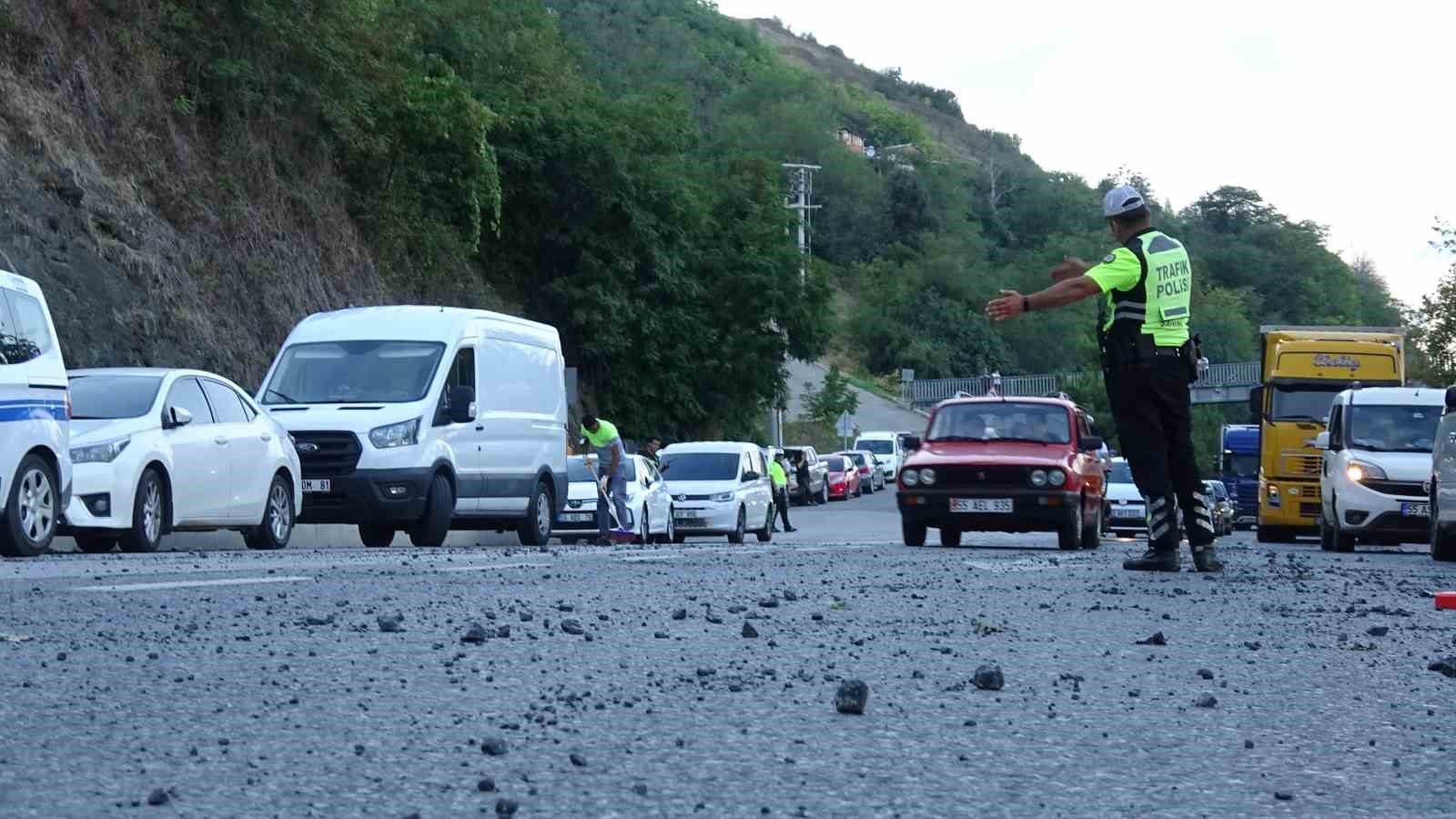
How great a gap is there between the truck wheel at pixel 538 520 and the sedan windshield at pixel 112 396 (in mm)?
6272

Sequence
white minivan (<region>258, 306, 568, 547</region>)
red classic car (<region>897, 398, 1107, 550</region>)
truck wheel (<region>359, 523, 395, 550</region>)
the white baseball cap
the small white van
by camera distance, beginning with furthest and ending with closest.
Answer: truck wheel (<region>359, 523, 395, 550</region>)
red classic car (<region>897, 398, 1107, 550</region>)
white minivan (<region>258, 306, 568, 547</region>)
the small white van
the white baseball cap

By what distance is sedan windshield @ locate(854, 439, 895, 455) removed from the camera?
8719 cm

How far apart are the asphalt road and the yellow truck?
879 inches

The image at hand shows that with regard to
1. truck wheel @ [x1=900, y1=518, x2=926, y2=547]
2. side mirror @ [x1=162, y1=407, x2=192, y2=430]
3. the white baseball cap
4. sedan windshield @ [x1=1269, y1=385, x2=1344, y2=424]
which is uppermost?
the white baseball cap

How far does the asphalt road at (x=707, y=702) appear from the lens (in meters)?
4.17

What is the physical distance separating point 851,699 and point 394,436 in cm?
1556

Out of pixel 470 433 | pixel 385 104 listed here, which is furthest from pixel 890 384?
pixel 470 433

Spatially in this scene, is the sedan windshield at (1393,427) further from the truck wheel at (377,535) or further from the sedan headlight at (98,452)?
the sedan headlight at (98,452)

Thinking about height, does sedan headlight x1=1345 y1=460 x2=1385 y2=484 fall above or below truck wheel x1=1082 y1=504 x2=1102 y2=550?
above

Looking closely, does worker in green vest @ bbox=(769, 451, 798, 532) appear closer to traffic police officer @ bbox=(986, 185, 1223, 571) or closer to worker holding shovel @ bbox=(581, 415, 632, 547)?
worker holding shovel @ bbox=(581, 415, 632, 547)

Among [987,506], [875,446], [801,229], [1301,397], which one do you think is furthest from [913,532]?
[875,446]

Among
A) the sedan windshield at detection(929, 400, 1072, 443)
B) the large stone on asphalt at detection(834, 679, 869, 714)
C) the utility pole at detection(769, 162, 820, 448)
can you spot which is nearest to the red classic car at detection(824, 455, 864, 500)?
the utility pole at detection(769, 162, 820, 448)

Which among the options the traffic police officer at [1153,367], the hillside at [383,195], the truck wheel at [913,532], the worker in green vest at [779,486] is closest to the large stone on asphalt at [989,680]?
the traffic police officer at [1153,367]

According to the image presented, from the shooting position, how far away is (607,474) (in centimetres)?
2661
